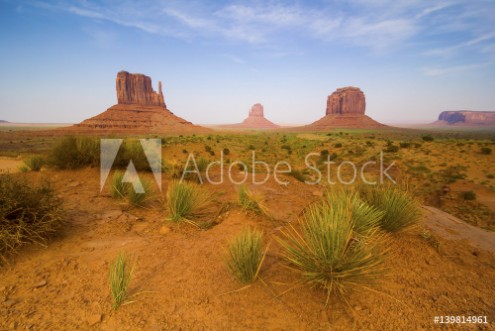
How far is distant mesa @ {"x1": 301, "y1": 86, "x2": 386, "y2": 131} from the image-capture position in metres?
120

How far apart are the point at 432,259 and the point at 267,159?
65.1 feet

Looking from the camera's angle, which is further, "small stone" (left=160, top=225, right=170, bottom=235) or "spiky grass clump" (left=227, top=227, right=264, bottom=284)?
"small stone" (left=160, top=225, right=170, bottom=235)

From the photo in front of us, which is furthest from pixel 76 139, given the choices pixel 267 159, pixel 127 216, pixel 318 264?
pixel 267 159

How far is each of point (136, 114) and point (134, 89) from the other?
62.8 ft

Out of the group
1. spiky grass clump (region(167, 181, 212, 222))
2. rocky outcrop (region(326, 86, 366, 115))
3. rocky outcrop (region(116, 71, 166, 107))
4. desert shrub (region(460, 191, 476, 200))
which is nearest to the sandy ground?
spiky grass clump (region(167, 181, 212, 222))

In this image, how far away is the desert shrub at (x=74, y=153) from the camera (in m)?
8.56

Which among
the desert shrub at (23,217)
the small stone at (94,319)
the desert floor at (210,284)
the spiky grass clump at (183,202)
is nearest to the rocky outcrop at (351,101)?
the desert floor at (210,284)

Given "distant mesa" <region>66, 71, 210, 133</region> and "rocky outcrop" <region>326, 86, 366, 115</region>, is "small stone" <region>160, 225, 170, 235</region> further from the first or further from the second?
"rocky outcrop" <region>326, 86, 366, 115</region>

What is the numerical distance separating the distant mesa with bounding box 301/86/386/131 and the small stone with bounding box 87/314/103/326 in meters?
122

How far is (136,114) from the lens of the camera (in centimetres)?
10081

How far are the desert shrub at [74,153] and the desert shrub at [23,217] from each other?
488cm

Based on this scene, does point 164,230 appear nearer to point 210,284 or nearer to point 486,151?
point 210,284

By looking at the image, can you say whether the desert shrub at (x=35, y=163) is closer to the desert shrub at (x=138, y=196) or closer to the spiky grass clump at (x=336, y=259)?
the desert shrub at (x=138, y=196)

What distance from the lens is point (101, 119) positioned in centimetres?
9200
